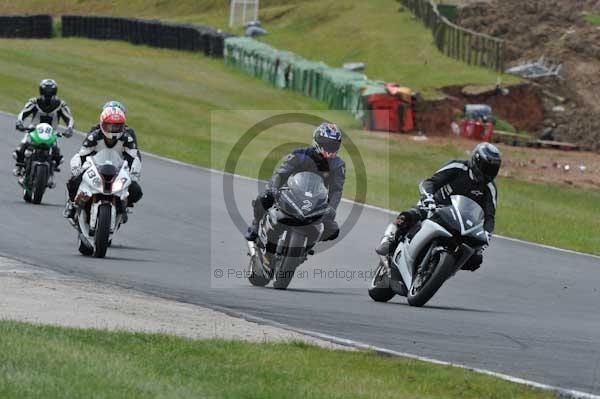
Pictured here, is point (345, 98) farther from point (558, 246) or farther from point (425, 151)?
point (558, 246)

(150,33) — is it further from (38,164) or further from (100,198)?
(100,198)

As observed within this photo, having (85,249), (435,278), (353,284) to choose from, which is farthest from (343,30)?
(435,278)

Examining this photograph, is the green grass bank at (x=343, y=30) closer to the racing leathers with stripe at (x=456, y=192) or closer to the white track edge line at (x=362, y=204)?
the white track edge line at (x=362, y=204)

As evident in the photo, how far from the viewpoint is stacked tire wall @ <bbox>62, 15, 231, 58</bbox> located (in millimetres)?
53312

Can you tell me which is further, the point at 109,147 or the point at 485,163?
the point at 109,147

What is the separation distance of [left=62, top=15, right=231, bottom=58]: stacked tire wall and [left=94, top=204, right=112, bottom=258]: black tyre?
37758 mm

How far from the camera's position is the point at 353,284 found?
15383 millimetres

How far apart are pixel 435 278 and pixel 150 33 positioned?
147ft

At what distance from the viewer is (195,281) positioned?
551 inches

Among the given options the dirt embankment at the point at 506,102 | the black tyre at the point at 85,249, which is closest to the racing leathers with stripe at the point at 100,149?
the black tyre at the point at 85,249

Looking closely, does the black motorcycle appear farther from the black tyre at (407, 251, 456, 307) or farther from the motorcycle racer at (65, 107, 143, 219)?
the motorcycle racer at (65, 107, 143, 219)

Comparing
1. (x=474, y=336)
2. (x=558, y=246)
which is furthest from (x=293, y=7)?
(x=474, y=336)

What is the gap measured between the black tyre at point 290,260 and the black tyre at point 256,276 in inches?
5.8

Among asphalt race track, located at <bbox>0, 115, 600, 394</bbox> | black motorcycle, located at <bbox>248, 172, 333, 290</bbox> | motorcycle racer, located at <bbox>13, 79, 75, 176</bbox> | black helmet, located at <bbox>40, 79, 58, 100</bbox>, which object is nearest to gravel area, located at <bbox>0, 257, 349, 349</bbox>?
asphalt race track, located at <bbox>0, 115, 600, 394</bbox>
